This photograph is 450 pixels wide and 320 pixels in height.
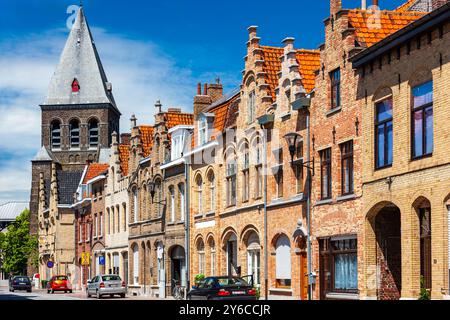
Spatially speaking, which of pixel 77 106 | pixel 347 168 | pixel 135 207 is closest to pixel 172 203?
pixel 135 207

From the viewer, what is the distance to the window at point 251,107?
41.1 m

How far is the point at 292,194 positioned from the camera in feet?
118

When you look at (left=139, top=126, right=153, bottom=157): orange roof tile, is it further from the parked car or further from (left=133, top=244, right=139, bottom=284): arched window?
the parked car

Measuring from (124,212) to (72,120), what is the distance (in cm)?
9205

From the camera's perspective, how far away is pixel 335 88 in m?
32.2

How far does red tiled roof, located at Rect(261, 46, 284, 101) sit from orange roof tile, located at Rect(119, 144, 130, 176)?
28.3 m

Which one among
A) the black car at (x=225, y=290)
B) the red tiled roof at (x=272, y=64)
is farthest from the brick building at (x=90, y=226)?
the black car at (x=225, y=290)

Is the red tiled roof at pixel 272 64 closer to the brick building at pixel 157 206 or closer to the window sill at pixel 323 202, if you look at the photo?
the window sill at pixel 323 202

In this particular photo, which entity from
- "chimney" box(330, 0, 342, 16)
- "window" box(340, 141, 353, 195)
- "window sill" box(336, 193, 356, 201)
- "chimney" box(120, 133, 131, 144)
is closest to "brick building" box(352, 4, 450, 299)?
"window sill" box(336, 193, 356, 201)

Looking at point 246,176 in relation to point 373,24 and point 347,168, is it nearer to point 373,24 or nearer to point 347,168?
point 347,168

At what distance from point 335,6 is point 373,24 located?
1.49 metres

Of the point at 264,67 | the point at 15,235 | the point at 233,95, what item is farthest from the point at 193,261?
the point at 15,235

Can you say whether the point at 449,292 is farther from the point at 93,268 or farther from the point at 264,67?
the point at 93,268

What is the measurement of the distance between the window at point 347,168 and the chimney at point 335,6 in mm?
4655
